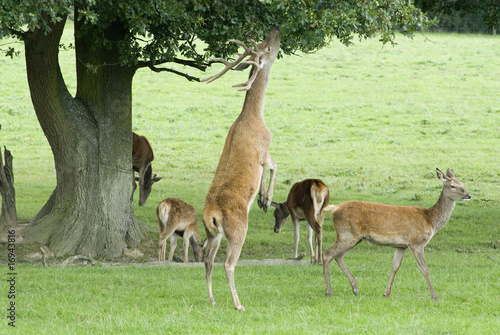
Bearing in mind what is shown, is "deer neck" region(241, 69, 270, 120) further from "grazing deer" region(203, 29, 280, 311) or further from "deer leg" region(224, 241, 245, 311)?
"deer leg" region(224, 241, 245, 311)

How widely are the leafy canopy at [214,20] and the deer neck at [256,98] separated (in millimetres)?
990

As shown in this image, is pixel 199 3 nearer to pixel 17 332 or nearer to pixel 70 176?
pixel 70 176

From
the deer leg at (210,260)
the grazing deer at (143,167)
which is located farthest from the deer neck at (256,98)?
the grazing deer at (143,167)

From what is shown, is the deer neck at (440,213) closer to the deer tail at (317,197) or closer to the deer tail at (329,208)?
the deer tail at (329,208)

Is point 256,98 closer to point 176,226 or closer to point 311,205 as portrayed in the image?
point 311,205

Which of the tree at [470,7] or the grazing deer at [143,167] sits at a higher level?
the tree at [470,7]

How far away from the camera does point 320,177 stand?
2073 cm

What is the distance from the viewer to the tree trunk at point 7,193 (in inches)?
452

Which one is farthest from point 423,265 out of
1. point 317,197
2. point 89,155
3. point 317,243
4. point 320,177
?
point 320,177

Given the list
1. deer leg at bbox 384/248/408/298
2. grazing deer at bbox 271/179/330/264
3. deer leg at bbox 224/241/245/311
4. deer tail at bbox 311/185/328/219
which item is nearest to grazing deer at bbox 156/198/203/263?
grazing deer at bbox 271/179/330/264

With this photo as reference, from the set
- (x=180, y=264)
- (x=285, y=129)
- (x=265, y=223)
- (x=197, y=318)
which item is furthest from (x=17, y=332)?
(x=285, y=129)

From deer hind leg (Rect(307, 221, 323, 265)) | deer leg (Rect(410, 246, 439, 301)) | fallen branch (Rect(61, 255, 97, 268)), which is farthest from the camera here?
deer hind leg (Rect(307, 221, 323, 265))

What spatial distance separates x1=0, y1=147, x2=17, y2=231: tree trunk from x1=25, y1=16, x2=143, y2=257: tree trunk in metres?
0.40

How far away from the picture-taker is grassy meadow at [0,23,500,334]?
23.2 ft
